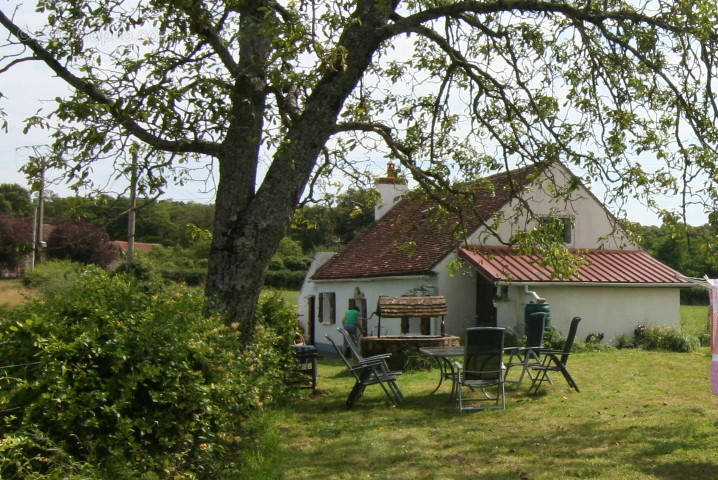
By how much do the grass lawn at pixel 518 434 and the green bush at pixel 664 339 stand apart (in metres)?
7.76

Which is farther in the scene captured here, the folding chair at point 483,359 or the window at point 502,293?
the window at point 502,293

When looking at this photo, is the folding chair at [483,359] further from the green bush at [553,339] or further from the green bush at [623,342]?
the green bush at [623,342]

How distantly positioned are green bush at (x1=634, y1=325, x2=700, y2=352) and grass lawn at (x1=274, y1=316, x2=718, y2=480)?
7.76 metres

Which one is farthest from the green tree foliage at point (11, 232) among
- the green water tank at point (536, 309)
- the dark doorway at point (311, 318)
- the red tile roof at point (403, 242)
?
the green water tank at point (536, 309)

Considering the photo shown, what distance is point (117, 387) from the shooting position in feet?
17.2

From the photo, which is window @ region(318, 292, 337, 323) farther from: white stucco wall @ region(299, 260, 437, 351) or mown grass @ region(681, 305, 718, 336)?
mown grass @ region(681, 305, 718, 336)

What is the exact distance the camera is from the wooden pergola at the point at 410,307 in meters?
18.2

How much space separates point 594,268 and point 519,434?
14.9m

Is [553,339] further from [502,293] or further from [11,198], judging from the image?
[11,198]

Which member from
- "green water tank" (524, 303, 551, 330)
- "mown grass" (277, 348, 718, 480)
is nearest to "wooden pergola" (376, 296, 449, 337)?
"green water tank" (524, 303, 551, 330)

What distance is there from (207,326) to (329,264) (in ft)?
75.4

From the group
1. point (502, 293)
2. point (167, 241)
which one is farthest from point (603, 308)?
point (167, 241)

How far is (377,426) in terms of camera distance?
9.71m

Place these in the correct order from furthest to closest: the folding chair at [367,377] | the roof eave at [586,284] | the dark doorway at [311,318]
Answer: the dark doorway at [311,318] < the roof eave at [586,284] < the folding chair at [367,377]
